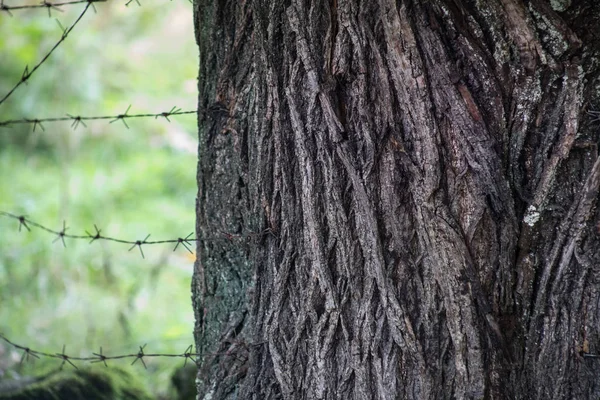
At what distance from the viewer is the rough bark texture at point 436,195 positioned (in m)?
1.67

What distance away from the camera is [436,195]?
5.52 feet

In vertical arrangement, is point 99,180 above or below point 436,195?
above

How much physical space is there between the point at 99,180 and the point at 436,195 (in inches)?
185

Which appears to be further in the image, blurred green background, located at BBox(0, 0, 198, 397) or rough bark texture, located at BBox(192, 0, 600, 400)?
blurred green background, located at BBox(0, 0, 198, 397)

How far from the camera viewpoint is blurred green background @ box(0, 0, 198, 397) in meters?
4.52

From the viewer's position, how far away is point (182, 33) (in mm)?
7035

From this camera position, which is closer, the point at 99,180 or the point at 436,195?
the point at 436,195

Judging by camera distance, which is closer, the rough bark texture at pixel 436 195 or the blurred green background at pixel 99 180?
the rough bark texture at pixel 436 195

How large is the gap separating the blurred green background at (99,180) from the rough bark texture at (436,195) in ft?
7.05

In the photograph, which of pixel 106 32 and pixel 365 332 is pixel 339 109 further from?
pixel 106 32

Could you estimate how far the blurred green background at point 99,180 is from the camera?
4516 millimetres

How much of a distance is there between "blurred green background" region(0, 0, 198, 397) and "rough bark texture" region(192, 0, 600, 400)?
2.15 metres

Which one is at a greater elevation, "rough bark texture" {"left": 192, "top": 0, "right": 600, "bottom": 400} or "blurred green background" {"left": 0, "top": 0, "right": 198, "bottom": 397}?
"blurred green background" {"left": 0, "top": 0, "right": 198, "bottom": 397}

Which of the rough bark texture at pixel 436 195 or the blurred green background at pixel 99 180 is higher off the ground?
the blurred green background at pixel 99 180
